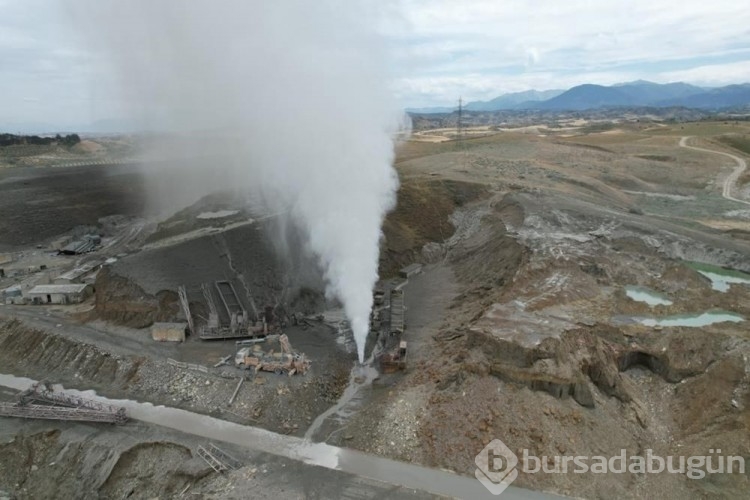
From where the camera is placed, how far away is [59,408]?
67.3 ft

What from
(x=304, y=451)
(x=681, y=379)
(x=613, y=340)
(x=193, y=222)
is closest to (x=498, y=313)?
(x=613, y=340)

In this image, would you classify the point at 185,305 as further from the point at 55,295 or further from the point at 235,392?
the point at 55,295

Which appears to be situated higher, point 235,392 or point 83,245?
point 83,245

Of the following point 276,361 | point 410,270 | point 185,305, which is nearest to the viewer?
point 276,361

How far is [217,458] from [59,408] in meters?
8.24

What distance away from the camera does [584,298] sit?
86.0 feet

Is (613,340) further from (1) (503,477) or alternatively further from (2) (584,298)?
(1) (503,477)

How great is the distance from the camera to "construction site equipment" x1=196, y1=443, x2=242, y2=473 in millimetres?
17250

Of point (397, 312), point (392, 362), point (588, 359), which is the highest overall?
point (588, 359)

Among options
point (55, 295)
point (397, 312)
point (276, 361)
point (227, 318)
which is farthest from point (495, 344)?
point (55, 295)

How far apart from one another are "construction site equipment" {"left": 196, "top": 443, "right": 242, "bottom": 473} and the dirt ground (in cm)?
80

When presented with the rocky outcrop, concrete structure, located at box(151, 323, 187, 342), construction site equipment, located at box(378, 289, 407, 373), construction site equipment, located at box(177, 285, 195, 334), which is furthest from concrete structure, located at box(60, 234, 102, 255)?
the rocky outcrop

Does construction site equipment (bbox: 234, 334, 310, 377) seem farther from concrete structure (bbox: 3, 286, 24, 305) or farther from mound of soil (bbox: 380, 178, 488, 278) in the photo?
concrete structure (bbox: 3, 286, 24, 305)

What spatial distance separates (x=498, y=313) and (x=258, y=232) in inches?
711
